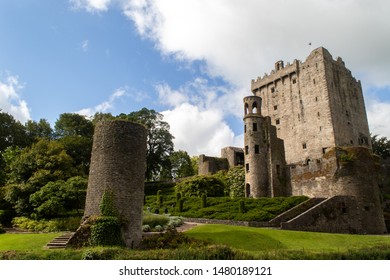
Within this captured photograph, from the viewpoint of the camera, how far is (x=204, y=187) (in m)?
41.1

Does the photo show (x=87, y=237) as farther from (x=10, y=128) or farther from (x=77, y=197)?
(x=10, y=128)

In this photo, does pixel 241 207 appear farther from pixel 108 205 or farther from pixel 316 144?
pixel 316 144

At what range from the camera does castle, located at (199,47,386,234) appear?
2988cm

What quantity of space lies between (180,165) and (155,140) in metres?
13.3

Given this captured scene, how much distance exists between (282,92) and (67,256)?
50422 mm

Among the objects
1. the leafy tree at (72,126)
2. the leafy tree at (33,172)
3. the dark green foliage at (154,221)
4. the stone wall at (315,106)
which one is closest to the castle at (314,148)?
the stone wall at (315,106)

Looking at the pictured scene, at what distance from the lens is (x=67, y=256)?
13.2 meters

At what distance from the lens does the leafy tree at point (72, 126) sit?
5316cm

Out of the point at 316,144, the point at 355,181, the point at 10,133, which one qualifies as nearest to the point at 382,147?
the point at 316,144

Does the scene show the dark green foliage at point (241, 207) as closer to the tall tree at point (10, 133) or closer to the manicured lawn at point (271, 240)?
the manicured lawn at point (271, 240)

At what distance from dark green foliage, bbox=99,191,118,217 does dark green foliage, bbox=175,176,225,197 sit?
23163 millimetres

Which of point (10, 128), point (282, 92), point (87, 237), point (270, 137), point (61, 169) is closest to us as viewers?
point (87, 237)

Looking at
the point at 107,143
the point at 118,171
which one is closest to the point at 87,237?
the point at 118,171
